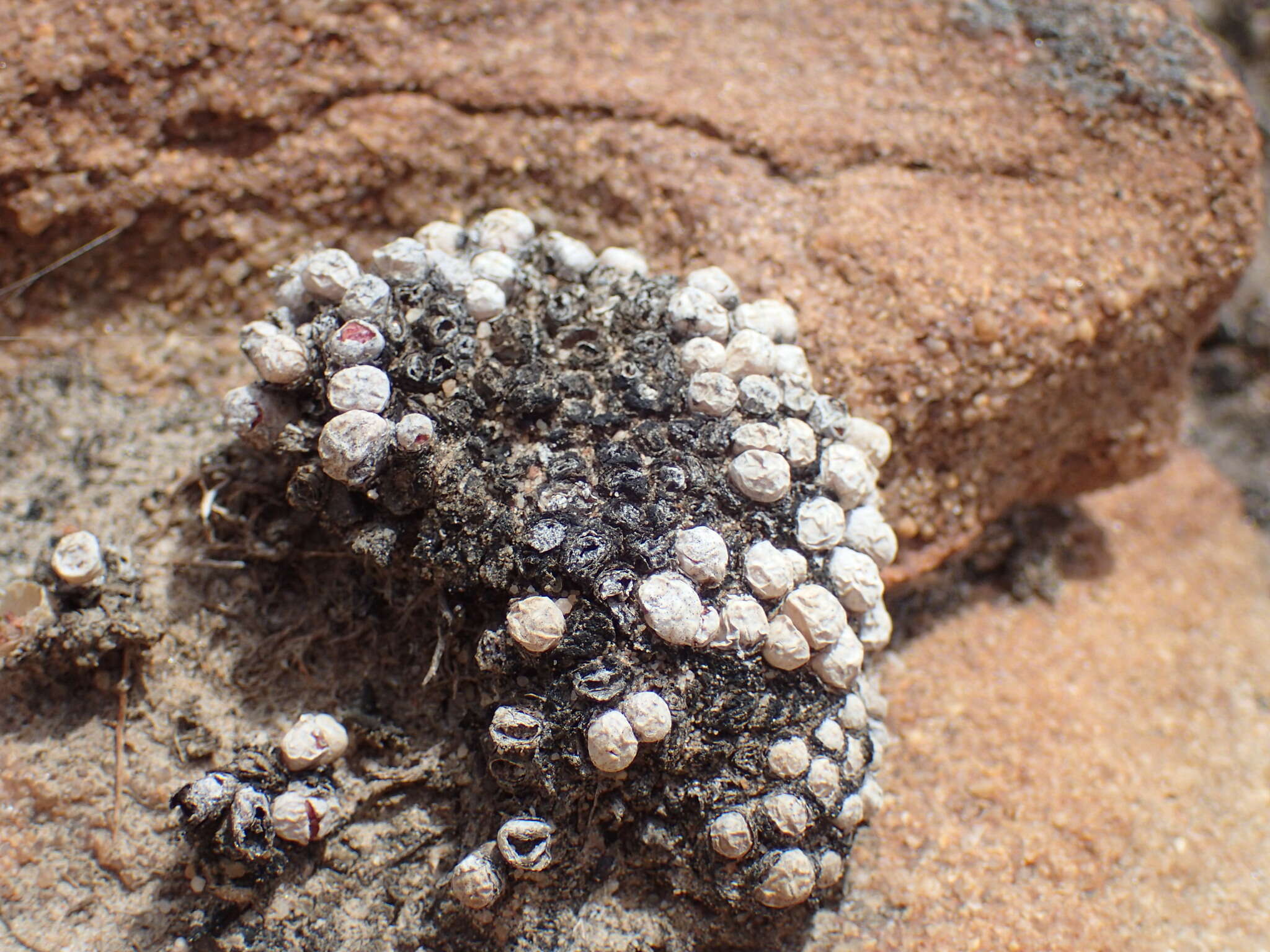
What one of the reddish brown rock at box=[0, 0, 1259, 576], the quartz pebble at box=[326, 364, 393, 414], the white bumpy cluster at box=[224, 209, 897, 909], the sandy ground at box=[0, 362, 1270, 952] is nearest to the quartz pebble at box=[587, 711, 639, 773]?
the white bumpy cluster at box=[224, 209, 897, 909]

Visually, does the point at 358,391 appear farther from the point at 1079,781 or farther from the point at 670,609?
the point at 1079,781

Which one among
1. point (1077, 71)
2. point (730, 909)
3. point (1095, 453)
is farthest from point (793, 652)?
point (1077, 71)

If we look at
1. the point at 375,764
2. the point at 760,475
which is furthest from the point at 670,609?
the point at 375,764

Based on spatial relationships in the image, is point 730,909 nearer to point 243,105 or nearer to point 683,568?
point 683,568

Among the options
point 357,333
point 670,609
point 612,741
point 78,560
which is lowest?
point 78,560

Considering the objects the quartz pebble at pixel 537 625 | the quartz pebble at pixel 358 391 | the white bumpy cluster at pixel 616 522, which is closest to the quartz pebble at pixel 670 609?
the white bumpy cluster at pixel 616 522

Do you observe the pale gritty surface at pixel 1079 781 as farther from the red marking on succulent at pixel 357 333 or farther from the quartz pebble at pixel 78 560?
the quartz pebble at pixel 78 560

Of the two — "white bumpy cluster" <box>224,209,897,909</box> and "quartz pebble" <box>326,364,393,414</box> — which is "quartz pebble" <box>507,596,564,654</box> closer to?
"white bumpy cluster" <box>224,209,897,909</box>
